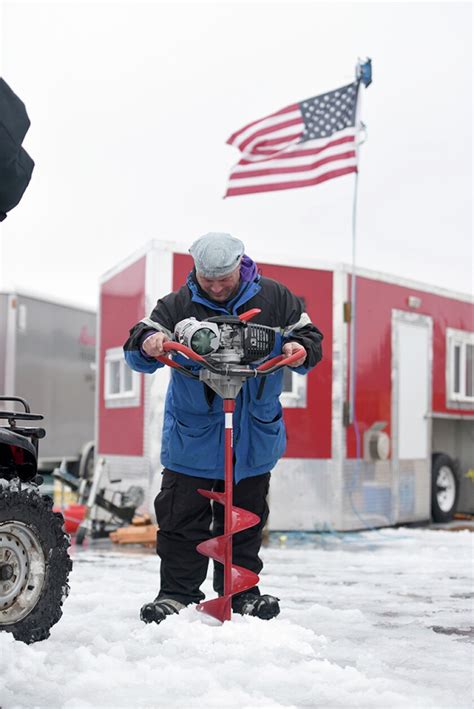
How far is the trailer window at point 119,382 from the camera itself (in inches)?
337

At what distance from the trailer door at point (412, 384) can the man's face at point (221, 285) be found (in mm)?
5669

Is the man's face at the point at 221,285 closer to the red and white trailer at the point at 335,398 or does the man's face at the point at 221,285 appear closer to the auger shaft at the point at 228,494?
the auger shaft at the point at 228,494

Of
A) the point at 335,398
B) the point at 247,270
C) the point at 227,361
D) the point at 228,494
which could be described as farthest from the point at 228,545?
the point at 335,398

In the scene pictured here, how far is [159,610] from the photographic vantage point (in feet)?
12.8

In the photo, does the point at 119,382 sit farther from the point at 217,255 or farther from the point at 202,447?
the point at 217,255

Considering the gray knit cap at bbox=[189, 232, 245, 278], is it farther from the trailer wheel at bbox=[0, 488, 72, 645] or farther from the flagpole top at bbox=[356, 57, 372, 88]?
the flagpole top at bbox=[356, 57, 372, 88]

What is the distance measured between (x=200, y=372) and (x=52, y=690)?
1.47 m

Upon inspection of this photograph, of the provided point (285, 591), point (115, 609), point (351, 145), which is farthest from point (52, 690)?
point (351, 145)

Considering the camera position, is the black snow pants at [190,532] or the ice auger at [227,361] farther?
the black snow pants at [190,532]

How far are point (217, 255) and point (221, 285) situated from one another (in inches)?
6.8

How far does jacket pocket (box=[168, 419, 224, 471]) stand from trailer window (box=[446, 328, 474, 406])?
6655 millimetres

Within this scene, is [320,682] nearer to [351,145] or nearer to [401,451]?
[401,451]

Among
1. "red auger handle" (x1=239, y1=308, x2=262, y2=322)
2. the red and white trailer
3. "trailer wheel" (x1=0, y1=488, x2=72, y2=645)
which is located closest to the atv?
"trailer wheel" (x1=0, y1=488, x2=72, y2=645)

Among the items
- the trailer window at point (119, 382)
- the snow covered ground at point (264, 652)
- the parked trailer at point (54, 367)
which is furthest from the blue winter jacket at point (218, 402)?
Answer: the parked trailer at point (54, 367)
